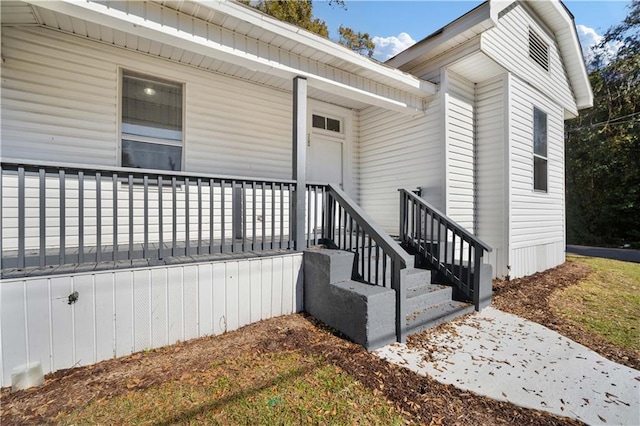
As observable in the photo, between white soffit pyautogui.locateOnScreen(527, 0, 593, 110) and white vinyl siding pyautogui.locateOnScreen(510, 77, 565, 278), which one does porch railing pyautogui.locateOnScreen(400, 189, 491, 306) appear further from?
white soffit pyautogui.locateOnScreen(527, 0, 593, 110)

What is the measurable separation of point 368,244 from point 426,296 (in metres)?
1.07

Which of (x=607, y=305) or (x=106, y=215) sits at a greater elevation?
(x=106, y=215)

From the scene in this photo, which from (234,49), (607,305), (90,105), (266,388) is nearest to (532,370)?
(266,388)

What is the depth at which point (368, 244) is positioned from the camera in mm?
3693

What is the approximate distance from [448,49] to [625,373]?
209 inches

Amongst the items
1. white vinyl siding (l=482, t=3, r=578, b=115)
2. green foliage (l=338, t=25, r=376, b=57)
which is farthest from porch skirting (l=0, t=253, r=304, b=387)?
green foliage (l=338, t=25, r=376, b=57)

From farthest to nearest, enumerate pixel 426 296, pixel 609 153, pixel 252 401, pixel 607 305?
1. pixel 609 153
2. pixel 607 305
3. pixel 426 296
4. pixel 252 401

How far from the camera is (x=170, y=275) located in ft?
10.3

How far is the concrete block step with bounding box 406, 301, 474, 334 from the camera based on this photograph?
347 centimetres

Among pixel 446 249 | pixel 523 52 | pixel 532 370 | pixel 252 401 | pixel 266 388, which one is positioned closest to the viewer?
pixel 252 401

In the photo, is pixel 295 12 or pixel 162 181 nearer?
pixel 162 181

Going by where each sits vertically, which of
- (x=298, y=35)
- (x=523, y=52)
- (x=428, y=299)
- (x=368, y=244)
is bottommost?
(x=428, y=299)

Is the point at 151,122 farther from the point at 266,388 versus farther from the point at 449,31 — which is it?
the point at 449,31

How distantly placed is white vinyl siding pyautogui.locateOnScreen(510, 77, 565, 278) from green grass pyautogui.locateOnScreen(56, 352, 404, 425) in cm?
504
